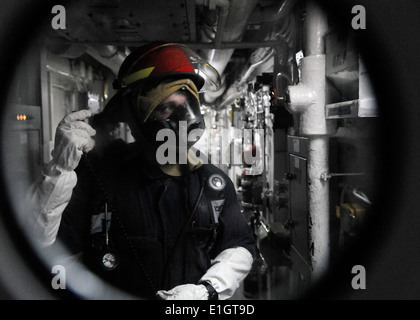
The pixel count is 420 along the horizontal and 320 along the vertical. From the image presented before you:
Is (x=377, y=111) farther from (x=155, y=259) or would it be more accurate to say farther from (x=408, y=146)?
(x=155, y=259)

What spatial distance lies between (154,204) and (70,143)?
0.47 m

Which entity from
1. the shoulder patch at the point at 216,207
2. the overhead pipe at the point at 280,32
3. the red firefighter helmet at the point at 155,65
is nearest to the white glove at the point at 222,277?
the shoulder patch at the point at 216,207

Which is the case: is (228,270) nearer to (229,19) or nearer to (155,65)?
(155,65)

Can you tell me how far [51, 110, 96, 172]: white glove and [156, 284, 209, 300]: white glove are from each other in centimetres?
68

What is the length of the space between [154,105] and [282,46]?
121 centimetres

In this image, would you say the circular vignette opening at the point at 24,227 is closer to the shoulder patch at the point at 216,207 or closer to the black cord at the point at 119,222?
the black cord at the point at 119,222

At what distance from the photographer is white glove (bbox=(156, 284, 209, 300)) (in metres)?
1.24

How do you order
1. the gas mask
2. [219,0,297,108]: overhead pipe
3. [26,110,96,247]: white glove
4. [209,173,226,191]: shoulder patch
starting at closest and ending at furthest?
[26,110,96,247]: white glove
the gas mask
[209,173,226,191]: shoulder patch
[219,0,297,108]: overhead pipe

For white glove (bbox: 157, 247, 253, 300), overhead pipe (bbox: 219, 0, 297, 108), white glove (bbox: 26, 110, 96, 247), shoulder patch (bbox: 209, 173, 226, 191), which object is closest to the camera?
white glove (bbox: 26, 110, 96, 247)

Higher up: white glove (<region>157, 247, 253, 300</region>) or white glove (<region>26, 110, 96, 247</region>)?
white glove (<region>26, 110, 96, 247</region>)

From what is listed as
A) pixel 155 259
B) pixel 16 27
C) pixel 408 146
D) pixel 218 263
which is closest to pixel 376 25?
pixel 408 146

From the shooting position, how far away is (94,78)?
3758 millimetres

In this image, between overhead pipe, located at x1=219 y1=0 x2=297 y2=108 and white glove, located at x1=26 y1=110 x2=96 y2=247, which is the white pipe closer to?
overhead pipe, located at x1=219 y1=0 x2=297 y2=108

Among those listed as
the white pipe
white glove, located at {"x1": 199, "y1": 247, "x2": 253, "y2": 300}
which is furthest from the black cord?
the white pipe
